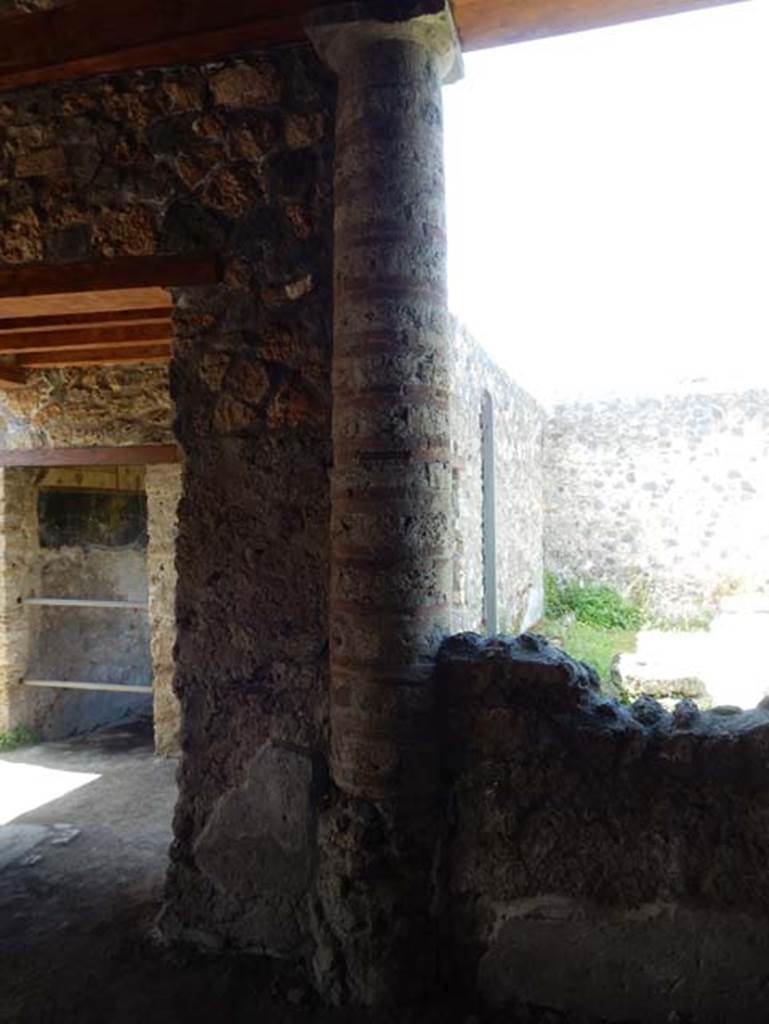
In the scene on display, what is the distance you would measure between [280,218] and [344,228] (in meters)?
0.32

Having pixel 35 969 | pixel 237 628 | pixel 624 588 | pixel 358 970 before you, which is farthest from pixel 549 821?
pixel 624 588

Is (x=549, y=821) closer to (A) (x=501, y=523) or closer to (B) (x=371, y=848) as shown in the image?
(B) (x=371, y=848)

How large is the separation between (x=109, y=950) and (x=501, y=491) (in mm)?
6819

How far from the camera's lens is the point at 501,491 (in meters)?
8.70

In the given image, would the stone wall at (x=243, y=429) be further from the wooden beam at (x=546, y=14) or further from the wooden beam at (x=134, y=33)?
the wooden beam at (x=546, y=14)

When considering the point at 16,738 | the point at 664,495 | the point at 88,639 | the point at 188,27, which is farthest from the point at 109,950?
the point at 664,495

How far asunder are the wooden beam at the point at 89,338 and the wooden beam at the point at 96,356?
233 millimetres

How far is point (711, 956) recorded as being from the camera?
200 centimetres

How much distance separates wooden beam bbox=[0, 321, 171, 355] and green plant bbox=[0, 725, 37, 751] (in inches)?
120

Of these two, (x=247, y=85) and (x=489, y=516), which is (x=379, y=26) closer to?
(x=247, y=85)

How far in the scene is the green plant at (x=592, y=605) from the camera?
1148 centimetres

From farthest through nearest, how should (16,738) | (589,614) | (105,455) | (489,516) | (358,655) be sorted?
(589,614), (489,516), (16,738), (105,455), (358,655)

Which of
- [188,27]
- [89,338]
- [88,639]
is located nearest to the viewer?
[188,27]

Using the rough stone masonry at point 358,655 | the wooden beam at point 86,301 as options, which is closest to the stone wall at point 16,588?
the wooden beam at point 86,301
